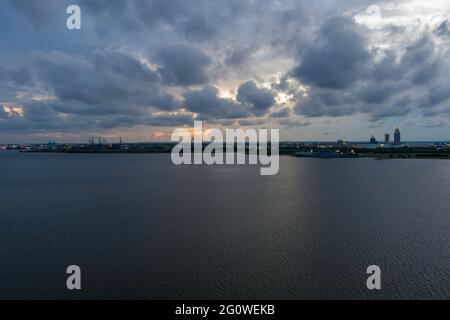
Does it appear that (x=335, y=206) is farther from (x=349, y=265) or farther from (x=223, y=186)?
(x=223, y=186)

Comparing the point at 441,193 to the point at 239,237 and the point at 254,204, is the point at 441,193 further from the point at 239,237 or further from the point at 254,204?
the point at 239,237

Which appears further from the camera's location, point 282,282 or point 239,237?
point 239,237

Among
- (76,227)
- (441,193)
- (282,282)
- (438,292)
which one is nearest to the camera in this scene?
(438,292)
